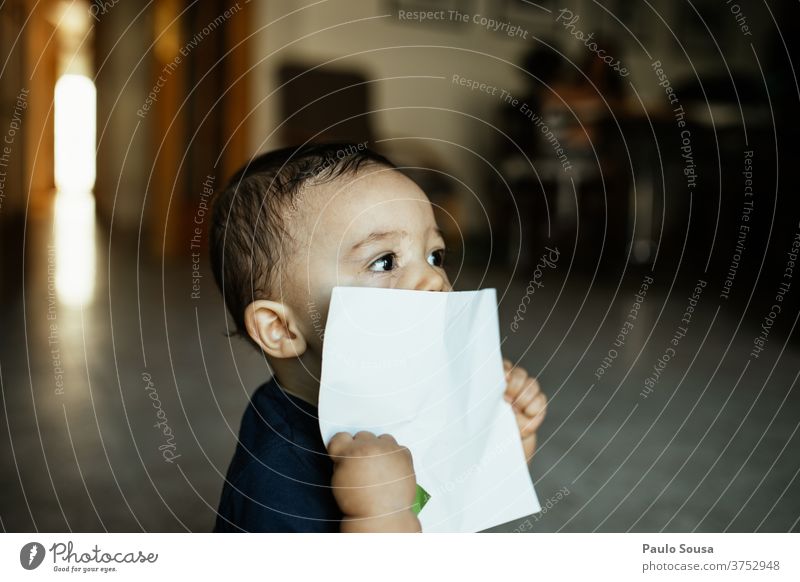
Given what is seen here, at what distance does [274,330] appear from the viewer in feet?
1.56

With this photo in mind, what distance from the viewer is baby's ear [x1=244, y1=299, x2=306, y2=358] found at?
473mm

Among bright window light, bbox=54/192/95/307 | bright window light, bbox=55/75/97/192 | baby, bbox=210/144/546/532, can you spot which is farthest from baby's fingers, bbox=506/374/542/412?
bright window light, bbox=55/75/97/192

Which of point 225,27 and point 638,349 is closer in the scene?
point 638,349

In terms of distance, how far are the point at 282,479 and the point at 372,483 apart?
0.06 m

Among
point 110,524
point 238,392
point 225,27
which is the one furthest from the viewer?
point 225,27

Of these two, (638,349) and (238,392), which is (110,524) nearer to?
(238,392)

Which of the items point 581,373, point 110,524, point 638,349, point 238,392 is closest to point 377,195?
point 110,524

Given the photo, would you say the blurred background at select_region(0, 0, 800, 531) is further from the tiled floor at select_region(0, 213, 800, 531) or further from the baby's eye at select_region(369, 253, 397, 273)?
the baby's eye at select_region(369, 253, 397, 273)

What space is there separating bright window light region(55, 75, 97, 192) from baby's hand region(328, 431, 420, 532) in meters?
5.02

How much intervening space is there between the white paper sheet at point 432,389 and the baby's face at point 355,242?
2cm

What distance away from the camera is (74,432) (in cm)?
105

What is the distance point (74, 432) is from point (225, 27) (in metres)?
1.75
